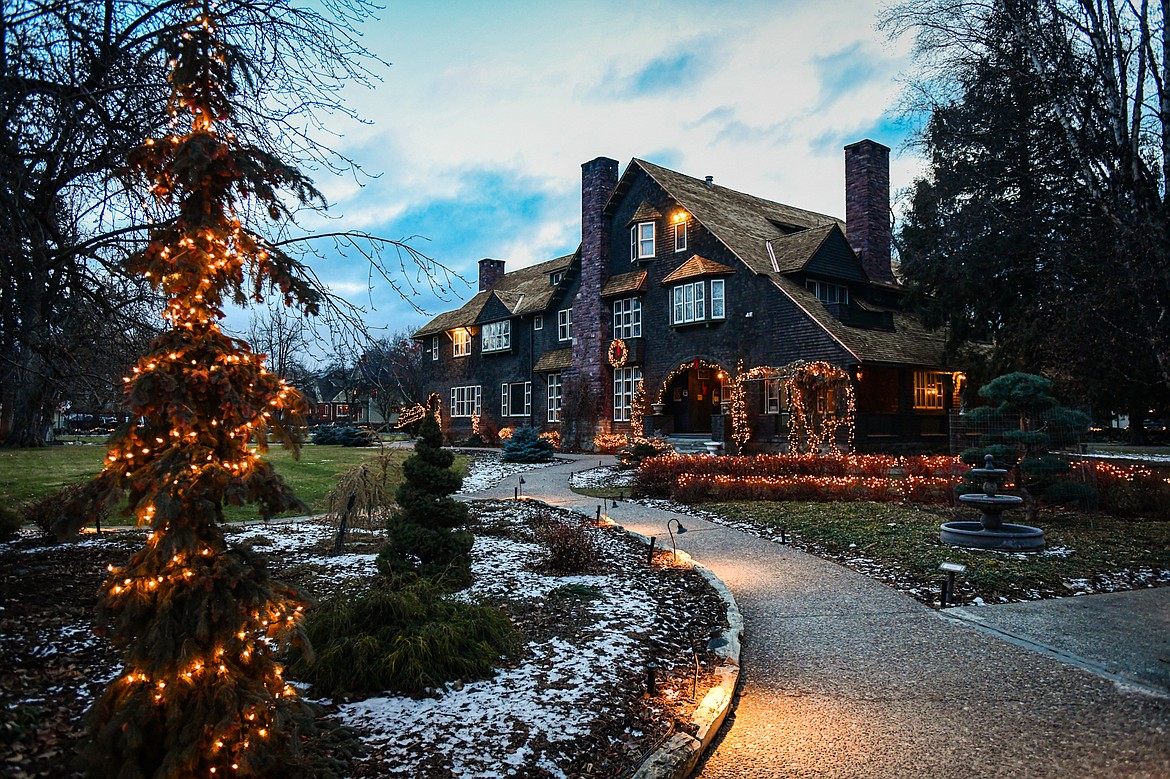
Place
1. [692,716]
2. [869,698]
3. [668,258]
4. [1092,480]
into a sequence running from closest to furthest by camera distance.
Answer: [692,716] < [869,698] < [1092,480] < [668,258]

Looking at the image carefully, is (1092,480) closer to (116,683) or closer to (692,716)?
(692,716)

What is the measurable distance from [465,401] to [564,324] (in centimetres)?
994

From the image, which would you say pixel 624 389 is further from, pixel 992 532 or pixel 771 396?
pixel 992 532

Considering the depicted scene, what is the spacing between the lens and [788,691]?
562 centimetres

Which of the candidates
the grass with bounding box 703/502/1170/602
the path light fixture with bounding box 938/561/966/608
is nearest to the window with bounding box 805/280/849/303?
the grass with bounding box 703/502/1170/602

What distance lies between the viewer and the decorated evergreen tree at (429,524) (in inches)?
290

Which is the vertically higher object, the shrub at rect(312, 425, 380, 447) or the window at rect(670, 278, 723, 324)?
the window at rect(670, 278, 723, 324)

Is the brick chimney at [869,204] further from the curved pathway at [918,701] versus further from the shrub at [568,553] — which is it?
the shrub at [568,553]

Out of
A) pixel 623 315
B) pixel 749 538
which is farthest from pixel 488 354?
pixel 749 538

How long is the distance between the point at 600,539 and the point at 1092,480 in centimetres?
1115

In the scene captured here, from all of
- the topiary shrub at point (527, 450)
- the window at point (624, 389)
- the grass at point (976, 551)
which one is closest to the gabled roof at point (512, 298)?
the window at point (624, 389)

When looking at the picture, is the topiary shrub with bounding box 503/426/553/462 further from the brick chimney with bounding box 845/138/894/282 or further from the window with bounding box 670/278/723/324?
the brick chimney with bounding box 845/138/894/282

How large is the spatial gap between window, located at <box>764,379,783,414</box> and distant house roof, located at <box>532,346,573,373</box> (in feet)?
37.7

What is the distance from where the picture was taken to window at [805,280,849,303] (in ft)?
89.7
